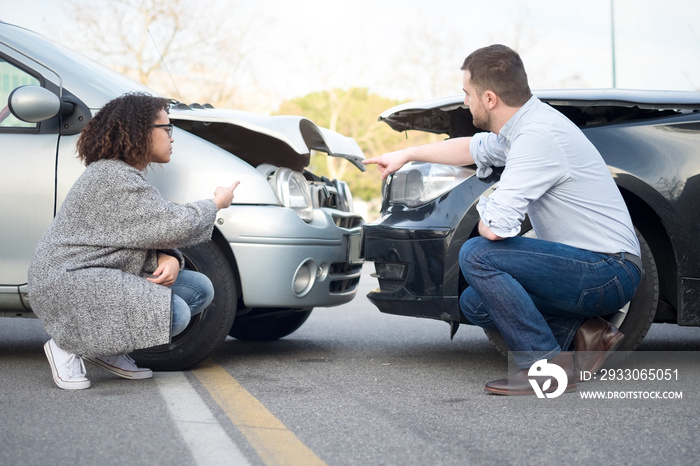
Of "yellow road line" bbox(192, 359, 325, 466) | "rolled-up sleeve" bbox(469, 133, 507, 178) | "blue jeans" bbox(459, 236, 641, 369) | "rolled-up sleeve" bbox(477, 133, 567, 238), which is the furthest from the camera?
"rolled-up sleeve" bbox(469, 133, 507, 178)

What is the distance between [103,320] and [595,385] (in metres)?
2.08

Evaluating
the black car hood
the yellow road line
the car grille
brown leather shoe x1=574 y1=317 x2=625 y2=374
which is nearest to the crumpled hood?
the black car hood

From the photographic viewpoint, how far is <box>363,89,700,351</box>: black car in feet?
11.6

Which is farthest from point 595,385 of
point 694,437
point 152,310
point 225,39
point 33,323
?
point 225,39

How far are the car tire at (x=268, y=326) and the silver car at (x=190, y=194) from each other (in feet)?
3.09

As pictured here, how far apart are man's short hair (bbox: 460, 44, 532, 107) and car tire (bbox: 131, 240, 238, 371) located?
1428 mm

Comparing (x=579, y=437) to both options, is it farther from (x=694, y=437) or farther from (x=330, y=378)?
(x=330, y=378)

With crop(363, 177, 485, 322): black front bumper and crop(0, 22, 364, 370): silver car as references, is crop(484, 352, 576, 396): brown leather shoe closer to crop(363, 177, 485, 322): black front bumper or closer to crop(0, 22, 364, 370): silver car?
crop(363, 177, 485, 322): black front bumper

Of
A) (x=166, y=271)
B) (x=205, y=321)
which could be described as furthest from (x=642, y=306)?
(x=166, y=271)

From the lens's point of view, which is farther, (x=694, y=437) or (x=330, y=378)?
(x=330, y=378)

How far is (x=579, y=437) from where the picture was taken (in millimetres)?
2553

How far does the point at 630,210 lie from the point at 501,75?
0.94 meters

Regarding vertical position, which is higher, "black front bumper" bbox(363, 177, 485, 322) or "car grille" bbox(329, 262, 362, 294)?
"black front bumper" bbox(363, 177, 485, 322)

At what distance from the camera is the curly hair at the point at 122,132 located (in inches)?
133
